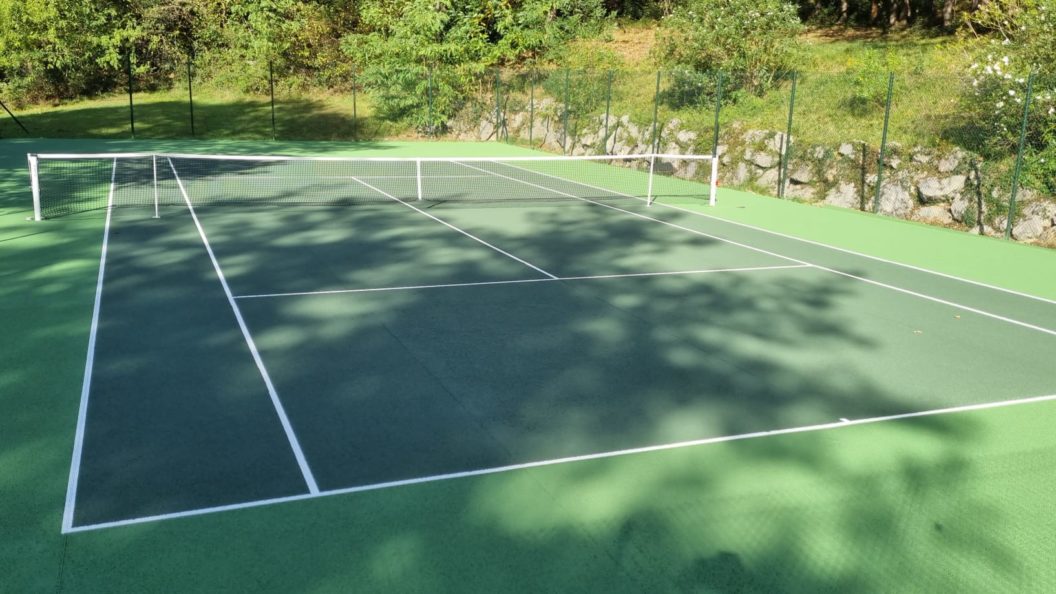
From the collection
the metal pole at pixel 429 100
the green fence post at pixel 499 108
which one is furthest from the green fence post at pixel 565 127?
the metal pole at pixel 429 100

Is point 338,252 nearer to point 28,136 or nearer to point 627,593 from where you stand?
point 627,593

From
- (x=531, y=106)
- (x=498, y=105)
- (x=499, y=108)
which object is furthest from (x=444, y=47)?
(x=531, y=106)

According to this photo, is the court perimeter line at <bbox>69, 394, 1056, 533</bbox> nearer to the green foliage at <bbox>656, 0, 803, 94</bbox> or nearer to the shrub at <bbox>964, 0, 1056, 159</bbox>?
the shrub at <bbox>964, 0, 1056, 159</bbox>

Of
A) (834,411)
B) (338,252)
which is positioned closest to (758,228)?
(338,252)

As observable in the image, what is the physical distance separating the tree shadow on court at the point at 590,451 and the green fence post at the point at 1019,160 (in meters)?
6.48

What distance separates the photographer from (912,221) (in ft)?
57.1

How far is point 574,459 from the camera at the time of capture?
584 centimetres

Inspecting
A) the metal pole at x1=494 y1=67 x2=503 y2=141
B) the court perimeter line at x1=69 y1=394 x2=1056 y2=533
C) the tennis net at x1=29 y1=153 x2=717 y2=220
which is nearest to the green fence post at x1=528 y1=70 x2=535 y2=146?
the metal pole at x1=494 y1=67 x2=503 y2=141

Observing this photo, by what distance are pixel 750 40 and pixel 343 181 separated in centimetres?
1182

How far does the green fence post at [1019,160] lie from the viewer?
15.1 meters

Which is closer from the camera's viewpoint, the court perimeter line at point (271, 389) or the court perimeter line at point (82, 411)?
the court perimeter line at point (82, 411)

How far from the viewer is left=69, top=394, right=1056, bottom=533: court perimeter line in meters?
4.91

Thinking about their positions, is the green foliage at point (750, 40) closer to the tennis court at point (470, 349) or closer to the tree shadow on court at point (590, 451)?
the tennis court at point (470, 349)

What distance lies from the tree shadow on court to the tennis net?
6399mm
